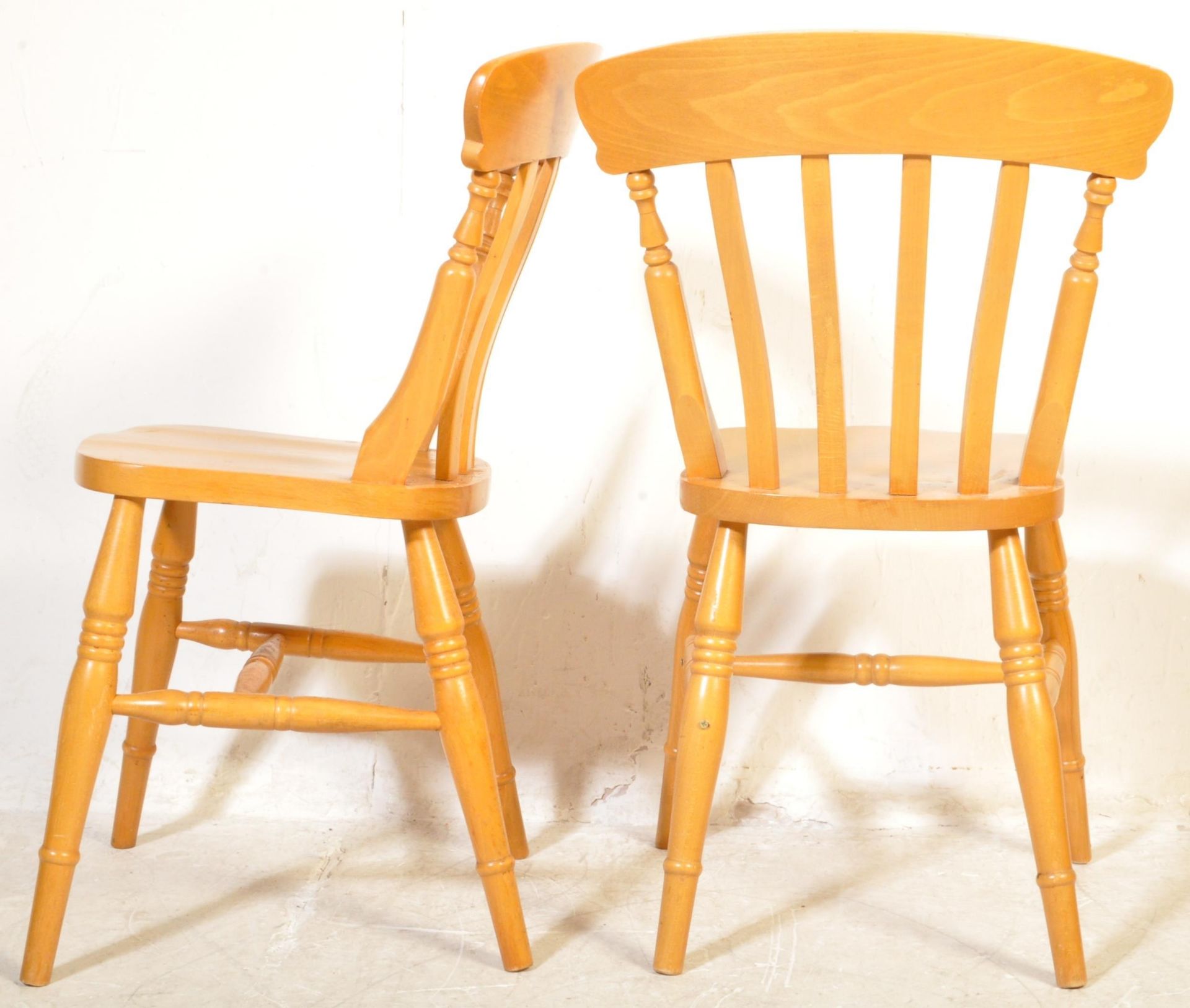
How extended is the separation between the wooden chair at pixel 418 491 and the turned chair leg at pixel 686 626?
1.02ft

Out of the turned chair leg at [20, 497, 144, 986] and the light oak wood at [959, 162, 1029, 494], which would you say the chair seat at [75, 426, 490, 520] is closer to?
the turned chair leg at [20, 497, 144, 986]

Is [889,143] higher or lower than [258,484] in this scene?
higher

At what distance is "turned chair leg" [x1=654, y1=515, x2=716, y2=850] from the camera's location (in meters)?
1.65

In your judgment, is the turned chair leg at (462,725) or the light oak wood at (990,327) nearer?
the light oak wood at (990,327)

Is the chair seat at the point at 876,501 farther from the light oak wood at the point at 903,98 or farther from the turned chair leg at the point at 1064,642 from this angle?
the light oak wood at the point at 903,98

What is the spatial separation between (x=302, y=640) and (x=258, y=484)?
323 millimetres

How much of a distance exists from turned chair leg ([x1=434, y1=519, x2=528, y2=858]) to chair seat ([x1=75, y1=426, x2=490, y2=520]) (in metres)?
0.20

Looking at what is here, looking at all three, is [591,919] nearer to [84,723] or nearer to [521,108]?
[84,723]

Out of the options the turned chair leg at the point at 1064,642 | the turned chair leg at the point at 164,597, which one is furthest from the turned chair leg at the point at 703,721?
the turned chair leg at the point at 164,597

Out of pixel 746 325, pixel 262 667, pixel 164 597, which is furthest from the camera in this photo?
pixel 164 597

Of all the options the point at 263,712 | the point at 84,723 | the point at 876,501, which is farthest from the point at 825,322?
the point at 84,723

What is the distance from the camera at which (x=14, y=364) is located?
74.0 inches

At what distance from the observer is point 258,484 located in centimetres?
132

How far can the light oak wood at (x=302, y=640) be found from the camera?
1.59 metres
